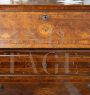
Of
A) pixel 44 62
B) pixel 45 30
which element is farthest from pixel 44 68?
pixel 45 30

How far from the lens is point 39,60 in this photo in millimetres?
1359

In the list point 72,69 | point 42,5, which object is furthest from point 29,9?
point 72,69

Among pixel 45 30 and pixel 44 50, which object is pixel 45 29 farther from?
pixel 44 50

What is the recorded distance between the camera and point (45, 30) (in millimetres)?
1306

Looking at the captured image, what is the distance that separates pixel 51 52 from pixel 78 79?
0.21m

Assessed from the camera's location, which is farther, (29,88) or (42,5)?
(29,88)

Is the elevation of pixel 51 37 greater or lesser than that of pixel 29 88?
greater

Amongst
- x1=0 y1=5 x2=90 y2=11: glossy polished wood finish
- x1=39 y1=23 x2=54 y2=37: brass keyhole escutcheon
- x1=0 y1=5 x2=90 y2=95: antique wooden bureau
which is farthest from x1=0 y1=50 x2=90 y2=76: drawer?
x1=0 y1=5 x2=90 y2=11: glossy polished wood finish

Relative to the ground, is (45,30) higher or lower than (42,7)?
lower

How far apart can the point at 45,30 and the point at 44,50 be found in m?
0.11

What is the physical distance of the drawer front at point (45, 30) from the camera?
1.30m

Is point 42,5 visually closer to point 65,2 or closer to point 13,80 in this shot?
point 65,2

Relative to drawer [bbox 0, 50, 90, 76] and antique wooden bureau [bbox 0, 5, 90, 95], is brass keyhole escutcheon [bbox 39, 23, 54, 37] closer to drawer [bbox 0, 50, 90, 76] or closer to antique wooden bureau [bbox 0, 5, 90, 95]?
antique wooden bureau [bbox 0, 5, 90, 95]

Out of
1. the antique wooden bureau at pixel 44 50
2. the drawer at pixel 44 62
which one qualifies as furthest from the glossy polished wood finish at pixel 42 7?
the drawer at pixel 44 62
